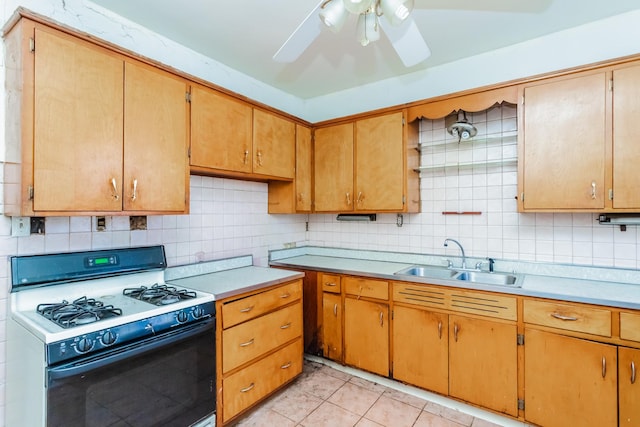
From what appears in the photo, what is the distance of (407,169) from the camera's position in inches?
106

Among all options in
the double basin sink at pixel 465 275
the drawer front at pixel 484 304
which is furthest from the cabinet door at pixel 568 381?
the double basin sink at pixel 465 275

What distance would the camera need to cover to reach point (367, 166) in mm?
2887

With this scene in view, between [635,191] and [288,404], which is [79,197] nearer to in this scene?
[288,404]

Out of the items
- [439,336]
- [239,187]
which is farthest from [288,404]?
[239,187]

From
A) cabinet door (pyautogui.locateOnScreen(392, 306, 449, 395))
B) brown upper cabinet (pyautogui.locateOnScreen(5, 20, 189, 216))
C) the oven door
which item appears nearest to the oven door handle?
the oven door

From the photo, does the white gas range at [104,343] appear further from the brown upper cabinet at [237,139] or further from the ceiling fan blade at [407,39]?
the ceiling fan blade at [407,39]

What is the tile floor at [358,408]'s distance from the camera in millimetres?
2111

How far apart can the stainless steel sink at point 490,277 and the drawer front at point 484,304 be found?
0.23m

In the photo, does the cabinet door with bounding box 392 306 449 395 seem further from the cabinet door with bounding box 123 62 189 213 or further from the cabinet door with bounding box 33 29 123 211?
the cabinet door with bounding box 33 29 123 211

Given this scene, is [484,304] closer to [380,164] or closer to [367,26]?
[380,164]

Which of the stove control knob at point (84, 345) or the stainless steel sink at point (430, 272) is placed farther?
the stainless steel sink at point (430, 272)

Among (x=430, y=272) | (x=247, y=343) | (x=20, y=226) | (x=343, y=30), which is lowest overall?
(x=247, y=343)

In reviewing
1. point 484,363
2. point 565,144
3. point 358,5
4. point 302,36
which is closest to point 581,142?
point 565,144

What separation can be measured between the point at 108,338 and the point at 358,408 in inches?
66.9
